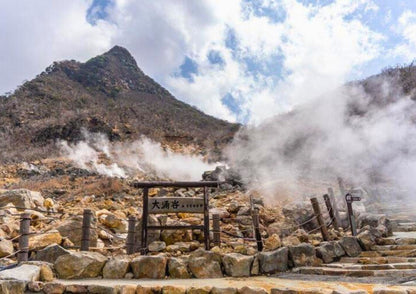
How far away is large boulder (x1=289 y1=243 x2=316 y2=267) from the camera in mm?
5293

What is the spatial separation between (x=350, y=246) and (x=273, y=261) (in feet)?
5.45

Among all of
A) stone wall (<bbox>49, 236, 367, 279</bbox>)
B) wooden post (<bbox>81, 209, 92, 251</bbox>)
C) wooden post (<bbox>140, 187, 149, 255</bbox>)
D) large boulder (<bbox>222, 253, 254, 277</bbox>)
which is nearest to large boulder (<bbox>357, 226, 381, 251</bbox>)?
stone wall (<bbox>49, 236, 367, 279</bbox>)

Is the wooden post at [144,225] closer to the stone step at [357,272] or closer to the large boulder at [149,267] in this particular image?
the large boulder at [149,267]

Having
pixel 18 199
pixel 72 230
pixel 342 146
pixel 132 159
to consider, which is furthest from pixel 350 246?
pixel 132 159

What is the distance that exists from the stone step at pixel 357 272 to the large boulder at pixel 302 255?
0.85 feet

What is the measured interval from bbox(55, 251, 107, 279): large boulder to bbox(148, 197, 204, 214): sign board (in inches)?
66.3

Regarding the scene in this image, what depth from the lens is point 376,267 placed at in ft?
15.7

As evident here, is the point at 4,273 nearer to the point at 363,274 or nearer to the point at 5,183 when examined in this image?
the point at 363,274

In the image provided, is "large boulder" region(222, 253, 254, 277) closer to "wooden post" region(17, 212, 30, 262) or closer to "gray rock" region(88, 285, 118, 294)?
"gray rock" region(88, 285, 118, 294)

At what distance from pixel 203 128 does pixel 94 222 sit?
32085mm

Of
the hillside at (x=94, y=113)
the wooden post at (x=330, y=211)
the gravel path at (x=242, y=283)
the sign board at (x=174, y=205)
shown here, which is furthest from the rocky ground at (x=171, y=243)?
the hillside at (x=94, y=113)

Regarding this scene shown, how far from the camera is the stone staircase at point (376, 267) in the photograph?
4.37 m

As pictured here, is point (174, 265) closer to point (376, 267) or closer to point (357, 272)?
point (357, 272)

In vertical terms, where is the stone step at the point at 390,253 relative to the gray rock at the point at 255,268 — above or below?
above
